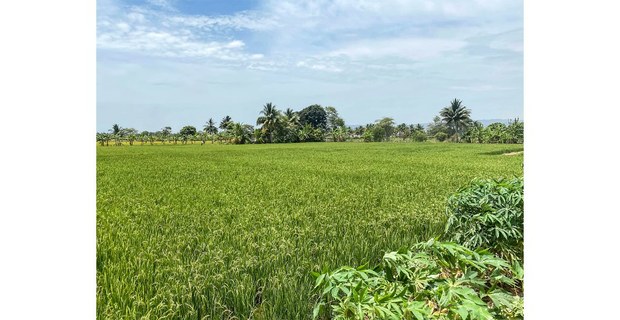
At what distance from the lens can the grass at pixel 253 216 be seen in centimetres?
163

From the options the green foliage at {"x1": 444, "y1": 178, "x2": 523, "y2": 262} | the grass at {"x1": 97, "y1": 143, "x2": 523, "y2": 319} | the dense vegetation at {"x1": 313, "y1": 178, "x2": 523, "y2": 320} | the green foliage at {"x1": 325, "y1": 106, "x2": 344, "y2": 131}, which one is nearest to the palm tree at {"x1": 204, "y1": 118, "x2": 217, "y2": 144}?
the grass at {"x1": 97, "y1": 143, "x2": 523, "y2": 319}

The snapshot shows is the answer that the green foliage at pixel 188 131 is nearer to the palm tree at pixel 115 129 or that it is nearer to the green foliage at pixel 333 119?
the palm tree at pixel 115 129

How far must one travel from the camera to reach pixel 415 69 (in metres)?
2.45

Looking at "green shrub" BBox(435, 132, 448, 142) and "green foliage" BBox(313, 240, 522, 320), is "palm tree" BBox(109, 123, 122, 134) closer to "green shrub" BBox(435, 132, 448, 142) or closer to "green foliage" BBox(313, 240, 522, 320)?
"green foliage" BBox(313, 240, 522, 320)

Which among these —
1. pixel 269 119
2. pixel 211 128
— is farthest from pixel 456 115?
pixel 211 128

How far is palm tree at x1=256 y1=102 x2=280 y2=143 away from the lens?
2.49 metres

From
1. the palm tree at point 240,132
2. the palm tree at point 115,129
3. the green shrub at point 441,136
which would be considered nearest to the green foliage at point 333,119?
the palm tree at point 240,132

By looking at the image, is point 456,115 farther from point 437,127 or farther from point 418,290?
point 418,290

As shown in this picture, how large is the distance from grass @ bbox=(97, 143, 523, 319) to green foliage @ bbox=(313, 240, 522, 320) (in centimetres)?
13

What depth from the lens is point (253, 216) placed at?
7.51 ft

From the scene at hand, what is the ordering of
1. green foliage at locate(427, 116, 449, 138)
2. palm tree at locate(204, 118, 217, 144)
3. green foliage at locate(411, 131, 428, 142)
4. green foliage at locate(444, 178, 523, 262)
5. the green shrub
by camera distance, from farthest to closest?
green foliage at locate(411, 131, 428, 142) < the green shrub < green foliage at locate(427, 116, 449, 138) < palm tree at locate(204, 118, 217, 144) < green foliage at locate(444, 178, 523, 262)

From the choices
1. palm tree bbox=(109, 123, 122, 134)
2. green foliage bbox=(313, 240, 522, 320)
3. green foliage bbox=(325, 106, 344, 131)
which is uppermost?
green foliage bbox=(325, 106, 344, 131)
